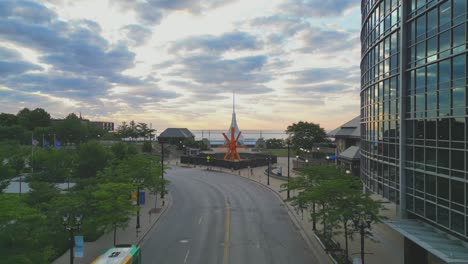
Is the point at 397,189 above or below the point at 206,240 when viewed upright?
above

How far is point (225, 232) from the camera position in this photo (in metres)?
26.6

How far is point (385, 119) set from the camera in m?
23.5

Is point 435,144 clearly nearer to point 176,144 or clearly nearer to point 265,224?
point 265,224

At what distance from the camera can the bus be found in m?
15.7

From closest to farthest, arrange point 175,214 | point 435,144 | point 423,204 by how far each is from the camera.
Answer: point 435,144
point 423,204
point 175,214

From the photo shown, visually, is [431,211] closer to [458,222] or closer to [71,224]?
[458,222]

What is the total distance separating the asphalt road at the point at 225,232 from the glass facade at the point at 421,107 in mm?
8305

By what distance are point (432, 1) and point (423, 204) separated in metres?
11.7

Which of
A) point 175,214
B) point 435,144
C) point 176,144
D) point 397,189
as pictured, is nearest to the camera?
point 435,144

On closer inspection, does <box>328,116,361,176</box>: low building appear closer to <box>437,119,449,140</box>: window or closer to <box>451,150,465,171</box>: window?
<box>437,119,449,140</box>: window

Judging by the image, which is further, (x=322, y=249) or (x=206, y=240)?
(x=206, y=240)

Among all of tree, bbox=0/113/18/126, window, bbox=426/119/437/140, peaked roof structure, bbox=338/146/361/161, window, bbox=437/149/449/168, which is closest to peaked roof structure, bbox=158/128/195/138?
tree, bbox=0/113/18/126

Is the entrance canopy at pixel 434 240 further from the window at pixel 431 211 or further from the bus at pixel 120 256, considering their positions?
the bus at pixel 120 256

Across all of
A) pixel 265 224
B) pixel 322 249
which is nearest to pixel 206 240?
pixel 265 224
